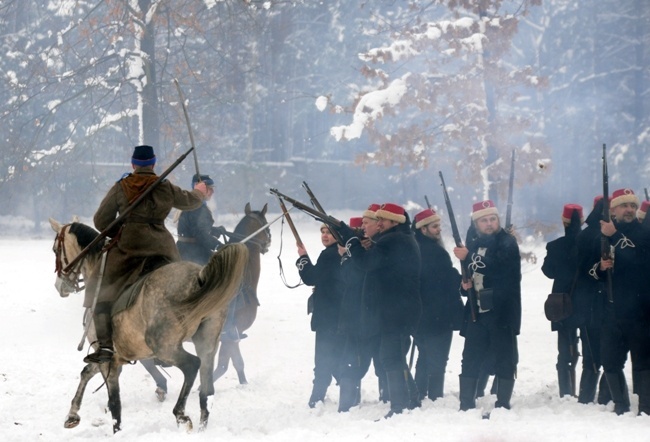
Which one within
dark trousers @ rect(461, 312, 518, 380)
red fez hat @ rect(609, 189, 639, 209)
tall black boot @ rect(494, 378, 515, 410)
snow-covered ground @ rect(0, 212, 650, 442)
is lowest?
snow-covered ground @ rect(0, 212, 650, 442)

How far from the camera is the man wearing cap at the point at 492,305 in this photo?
838 cm

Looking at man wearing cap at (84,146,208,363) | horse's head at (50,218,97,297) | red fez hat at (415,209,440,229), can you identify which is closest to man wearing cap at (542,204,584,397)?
red fez hat at (415,209,440,229)

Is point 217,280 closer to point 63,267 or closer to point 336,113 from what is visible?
point 63,267

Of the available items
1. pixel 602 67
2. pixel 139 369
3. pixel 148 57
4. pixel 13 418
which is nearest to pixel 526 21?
pixel 602 67

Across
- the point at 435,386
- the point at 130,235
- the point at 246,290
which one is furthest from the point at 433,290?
the point at 130,235

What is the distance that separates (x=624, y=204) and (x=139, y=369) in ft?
21.9

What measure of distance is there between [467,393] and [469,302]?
33.7 inches

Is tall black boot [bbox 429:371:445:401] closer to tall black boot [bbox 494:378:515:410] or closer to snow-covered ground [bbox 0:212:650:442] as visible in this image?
snow-covered ground [bbox 0:212:650:442]

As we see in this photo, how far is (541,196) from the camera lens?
39.2 m

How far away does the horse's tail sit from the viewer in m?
7.23

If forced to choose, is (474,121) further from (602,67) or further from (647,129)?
(602,67)

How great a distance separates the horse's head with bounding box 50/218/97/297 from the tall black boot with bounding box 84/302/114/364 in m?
0.56

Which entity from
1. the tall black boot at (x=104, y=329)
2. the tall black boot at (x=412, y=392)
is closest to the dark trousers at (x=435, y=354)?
the tall black boot at (x=412, y=392)

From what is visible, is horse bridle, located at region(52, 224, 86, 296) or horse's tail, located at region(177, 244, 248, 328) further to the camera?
horse bridle, located at region(52, 224, 86, 296)
